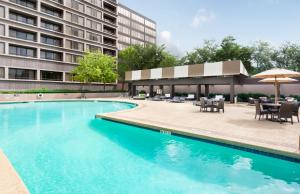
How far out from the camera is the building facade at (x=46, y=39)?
124ft

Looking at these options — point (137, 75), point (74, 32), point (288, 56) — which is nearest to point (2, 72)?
point (74, 32)

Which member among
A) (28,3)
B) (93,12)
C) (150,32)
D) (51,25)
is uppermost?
(150,32)

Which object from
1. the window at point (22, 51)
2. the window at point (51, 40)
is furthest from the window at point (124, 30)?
the window at point (22, 51)

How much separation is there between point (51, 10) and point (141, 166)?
46.8 m

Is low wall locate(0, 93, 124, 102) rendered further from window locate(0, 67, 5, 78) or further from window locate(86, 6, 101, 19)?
window locate(86, 6, 101, 19)

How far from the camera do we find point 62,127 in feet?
44.5

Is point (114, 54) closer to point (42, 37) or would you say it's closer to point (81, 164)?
point (42, 37)

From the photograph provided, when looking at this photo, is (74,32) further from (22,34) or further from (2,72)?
(2,72)

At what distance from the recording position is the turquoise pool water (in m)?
5.80

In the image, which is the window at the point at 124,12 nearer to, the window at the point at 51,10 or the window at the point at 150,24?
the window at the point at 150,24

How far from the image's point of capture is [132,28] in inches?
2926

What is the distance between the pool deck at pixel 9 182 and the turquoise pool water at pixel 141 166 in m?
0.82

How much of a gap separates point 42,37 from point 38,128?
35832mm

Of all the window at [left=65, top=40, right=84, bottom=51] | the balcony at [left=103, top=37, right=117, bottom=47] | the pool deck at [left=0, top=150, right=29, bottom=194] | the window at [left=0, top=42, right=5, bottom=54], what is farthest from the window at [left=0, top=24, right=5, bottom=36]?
the pool deck at [left=0, top=150, right=29, bottom=194]
